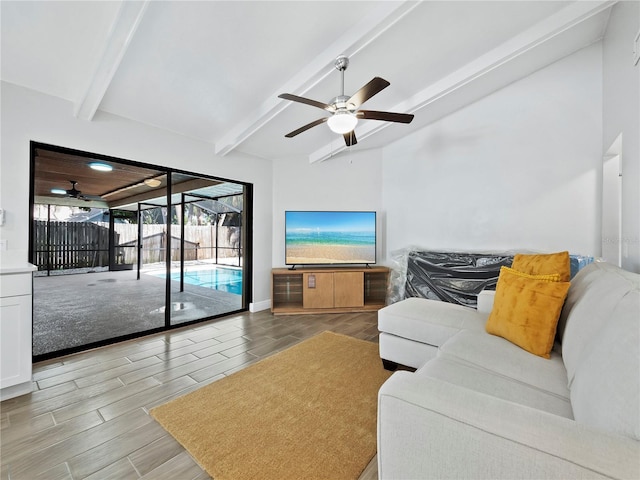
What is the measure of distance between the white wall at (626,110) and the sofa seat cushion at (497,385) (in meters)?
1.28

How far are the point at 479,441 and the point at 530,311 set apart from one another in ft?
4.02

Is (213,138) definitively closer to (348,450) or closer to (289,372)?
(289,372)

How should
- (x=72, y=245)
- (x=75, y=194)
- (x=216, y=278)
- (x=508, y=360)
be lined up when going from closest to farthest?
(x=508, y=360), (x=75, y=194), (x=72, y=245), (x=216, y=278)

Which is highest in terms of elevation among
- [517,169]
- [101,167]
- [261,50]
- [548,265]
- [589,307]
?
[261,50]

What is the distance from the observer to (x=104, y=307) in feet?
14.5

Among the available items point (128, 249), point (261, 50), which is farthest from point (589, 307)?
point (128, 249)

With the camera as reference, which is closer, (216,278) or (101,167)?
(101,167)

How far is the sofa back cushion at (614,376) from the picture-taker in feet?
2.34

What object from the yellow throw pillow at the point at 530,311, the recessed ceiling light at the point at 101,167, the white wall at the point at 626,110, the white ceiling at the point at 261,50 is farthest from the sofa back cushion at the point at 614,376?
the recessed ceiling light at the point at 101,167

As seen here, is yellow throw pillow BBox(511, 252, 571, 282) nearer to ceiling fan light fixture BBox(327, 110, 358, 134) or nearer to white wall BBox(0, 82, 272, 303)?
ceiling fan light fixture BBox(327, 110, 358, 134)

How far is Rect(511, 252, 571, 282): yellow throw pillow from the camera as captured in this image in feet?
6.21

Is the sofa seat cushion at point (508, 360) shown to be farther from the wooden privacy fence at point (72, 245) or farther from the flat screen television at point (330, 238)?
the wooden privacy fence at point (72, 245)

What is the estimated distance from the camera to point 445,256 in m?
3.74

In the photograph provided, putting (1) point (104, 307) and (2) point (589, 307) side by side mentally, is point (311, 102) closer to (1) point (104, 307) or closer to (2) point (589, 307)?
(2) point (589, 307)
